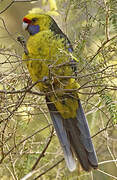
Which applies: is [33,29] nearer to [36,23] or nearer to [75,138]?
[36,23]

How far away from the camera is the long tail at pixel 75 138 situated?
6.60 feet

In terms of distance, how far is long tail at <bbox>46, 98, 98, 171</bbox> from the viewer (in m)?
2.01

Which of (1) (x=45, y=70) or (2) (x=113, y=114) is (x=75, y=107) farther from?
(2) (x=113, y=114)

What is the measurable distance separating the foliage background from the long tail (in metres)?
0.05

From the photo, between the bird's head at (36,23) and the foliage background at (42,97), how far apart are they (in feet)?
0.26

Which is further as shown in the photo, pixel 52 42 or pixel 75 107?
pixel 75 107

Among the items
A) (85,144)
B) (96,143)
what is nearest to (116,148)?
(96,143)

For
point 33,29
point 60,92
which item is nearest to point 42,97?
point 60,92

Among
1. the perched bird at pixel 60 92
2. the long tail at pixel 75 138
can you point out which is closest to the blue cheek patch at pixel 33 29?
the perched bird at pixel 60 92

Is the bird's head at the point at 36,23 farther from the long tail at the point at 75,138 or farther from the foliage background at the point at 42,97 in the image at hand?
the long tail at the point at 75,138

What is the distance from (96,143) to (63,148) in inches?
29.1

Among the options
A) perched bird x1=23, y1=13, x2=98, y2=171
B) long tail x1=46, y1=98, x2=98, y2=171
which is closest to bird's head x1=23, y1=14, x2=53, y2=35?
perched bird x1=23, y1=13, x2=98, y2=171

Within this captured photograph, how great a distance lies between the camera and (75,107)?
85.3 inches

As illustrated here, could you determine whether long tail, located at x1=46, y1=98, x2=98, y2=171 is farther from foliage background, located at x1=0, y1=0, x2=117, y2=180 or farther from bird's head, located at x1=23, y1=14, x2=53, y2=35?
bird's head, located at x1=23, y1=14, x2=53, y2=35
